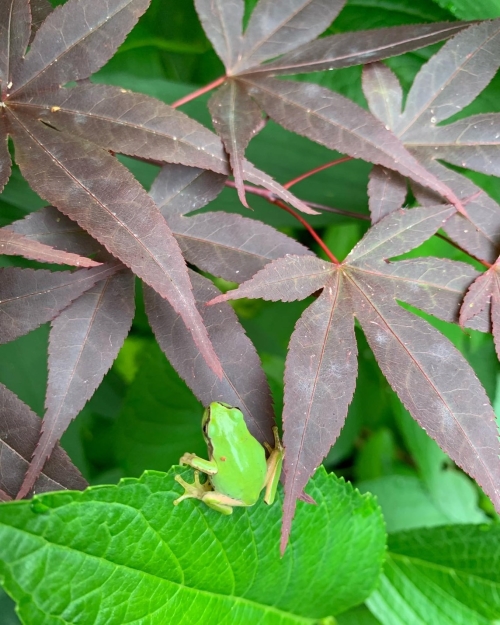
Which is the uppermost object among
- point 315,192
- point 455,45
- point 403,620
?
point 455,45

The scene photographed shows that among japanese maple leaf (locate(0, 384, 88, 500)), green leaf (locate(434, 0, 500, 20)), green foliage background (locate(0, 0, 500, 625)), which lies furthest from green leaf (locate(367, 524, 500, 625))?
green leaf (locate(434, 0, 500, 20))

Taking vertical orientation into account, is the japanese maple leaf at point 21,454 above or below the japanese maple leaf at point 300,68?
below

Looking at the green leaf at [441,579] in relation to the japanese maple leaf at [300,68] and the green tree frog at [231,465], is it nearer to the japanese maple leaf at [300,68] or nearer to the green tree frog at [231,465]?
the green tree frog at [231,465]

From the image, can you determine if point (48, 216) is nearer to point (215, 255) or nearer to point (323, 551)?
point (215, 255)

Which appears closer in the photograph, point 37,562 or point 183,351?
point 37,562

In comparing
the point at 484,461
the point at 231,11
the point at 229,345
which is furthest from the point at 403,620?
the point at 231,11

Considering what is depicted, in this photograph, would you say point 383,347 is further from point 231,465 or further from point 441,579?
point 441,579

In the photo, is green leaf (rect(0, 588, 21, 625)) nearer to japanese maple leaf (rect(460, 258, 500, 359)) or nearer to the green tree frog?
the green tree frog

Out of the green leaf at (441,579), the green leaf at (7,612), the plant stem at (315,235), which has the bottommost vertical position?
the green leaf at (441,579)

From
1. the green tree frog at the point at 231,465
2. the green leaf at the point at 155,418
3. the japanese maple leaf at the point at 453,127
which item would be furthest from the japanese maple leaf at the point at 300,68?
the green leaf at the point at 155,418
